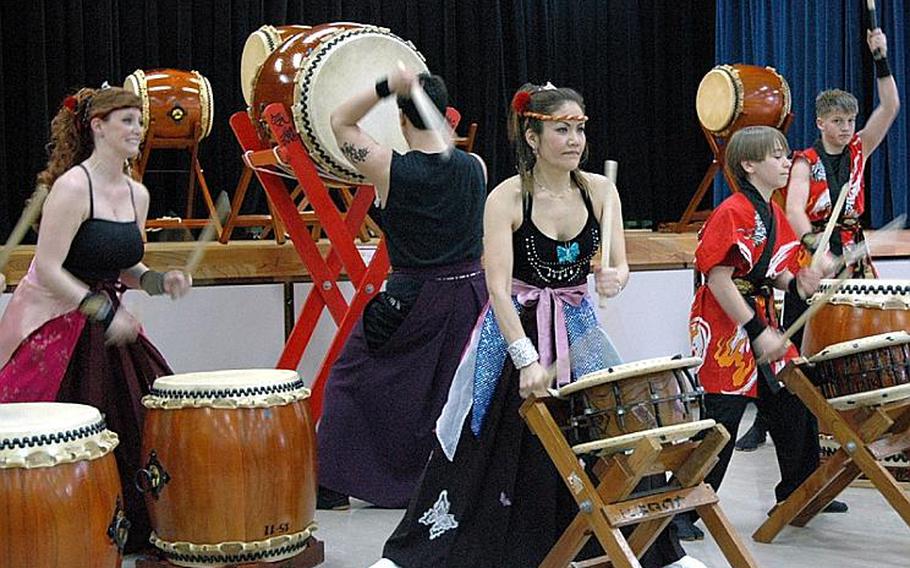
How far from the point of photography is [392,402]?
3.85 m

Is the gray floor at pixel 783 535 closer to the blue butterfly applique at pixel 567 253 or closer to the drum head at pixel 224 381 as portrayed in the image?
the drum head at pixel 224 381

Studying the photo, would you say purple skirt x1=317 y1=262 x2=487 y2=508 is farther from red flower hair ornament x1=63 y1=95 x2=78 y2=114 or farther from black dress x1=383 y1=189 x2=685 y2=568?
red flower hair ornament x1=63 y1=95 x2=78 y2=114

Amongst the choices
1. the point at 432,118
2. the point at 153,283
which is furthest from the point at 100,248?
the point at 432,118

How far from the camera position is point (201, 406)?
297cm

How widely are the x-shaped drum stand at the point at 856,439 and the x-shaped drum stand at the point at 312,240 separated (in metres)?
1.44

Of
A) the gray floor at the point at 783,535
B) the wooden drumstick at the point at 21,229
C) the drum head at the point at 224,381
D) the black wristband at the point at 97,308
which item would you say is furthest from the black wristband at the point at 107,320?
the gray floor at the point at 783,535

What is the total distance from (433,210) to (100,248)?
37.1 inches

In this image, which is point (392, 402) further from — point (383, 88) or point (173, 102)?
point (173, 102)

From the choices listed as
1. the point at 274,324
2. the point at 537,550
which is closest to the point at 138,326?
the point at 537,550

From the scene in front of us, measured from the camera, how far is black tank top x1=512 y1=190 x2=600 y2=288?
2.89 metres

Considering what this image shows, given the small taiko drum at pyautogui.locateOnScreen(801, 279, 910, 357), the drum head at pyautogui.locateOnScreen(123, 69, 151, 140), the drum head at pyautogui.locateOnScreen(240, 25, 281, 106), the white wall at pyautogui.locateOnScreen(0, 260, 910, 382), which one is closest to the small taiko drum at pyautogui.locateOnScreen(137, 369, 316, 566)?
the white wall at pyautogui.locateOnScreen(0, 260, 910, 382)

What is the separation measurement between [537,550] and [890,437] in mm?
1086

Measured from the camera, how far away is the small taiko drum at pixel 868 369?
312cm

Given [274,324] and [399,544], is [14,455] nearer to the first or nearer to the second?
[399,544]
